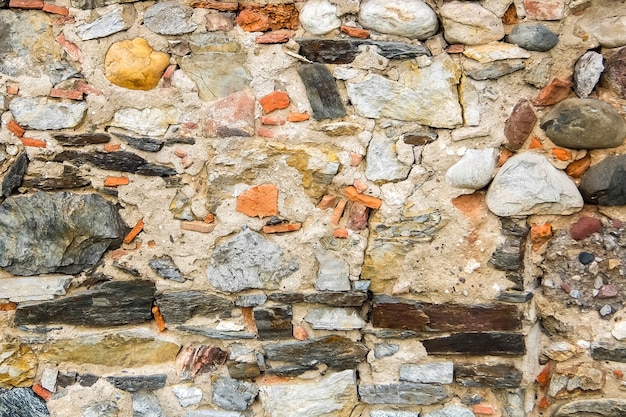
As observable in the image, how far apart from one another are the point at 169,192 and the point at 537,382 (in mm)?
1399

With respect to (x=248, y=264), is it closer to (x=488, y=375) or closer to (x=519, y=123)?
(x=488, y=375)

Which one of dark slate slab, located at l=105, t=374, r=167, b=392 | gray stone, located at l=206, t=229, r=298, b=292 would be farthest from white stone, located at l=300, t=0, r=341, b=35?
dark slate slab, located at l=105, t=374, r=167, b=392

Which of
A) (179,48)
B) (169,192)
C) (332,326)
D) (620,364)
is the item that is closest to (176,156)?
(169,192)

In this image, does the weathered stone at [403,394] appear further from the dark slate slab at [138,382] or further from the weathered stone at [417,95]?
the weathered stone at [417,95]

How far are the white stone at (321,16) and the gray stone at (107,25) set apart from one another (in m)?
0.60

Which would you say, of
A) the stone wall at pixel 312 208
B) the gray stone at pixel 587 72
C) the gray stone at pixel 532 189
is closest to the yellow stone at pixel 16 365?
the stone wall at pixel 312 208

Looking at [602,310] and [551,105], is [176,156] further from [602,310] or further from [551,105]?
[602,310]

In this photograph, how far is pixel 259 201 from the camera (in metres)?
2.35

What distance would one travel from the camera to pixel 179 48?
232 cm

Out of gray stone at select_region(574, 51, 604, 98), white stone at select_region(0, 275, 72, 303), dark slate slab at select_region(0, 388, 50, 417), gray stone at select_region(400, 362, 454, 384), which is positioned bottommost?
dark slate slab at select_region(0, 388, 50, 417)

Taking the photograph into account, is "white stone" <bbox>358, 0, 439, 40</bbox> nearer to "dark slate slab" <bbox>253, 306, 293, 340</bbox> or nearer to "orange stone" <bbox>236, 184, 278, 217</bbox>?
"orange stone" <bbox>236, 184, 278, 217</bbox>

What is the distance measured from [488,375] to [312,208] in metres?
0.81

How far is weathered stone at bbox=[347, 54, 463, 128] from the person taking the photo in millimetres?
2244

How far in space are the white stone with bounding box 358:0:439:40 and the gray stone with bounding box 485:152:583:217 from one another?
508 mm
